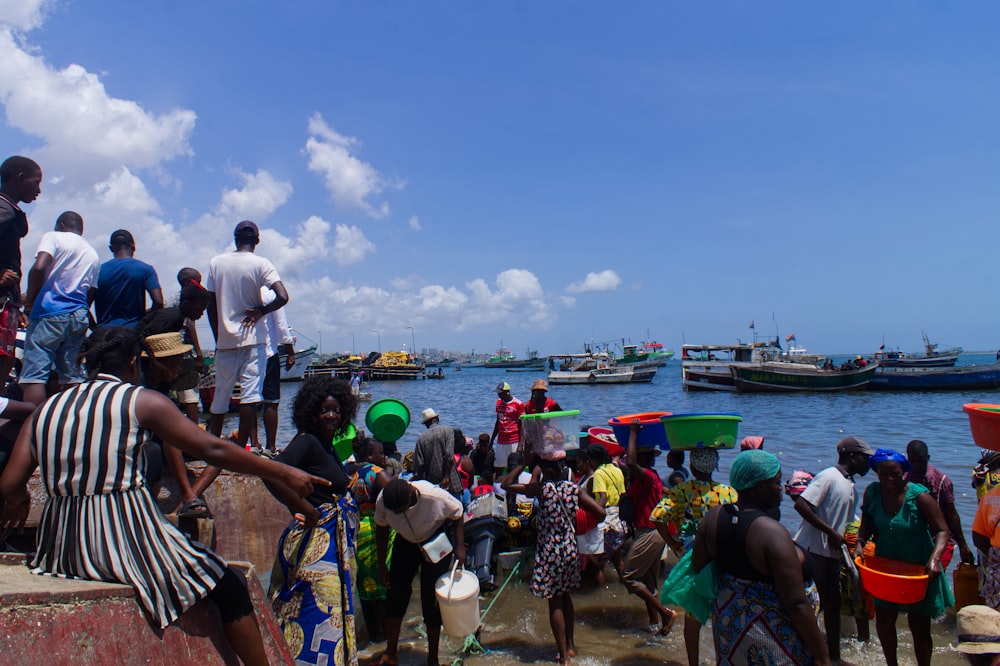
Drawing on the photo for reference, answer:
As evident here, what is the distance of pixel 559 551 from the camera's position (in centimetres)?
523

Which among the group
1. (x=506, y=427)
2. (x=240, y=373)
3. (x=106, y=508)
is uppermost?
(x=240, y=373)

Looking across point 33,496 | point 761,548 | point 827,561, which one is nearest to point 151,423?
point 761,548

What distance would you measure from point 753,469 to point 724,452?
12.7 m

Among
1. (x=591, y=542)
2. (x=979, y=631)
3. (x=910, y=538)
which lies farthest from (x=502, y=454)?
(x=979, y=631)

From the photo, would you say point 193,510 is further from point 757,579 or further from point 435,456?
point 757,579

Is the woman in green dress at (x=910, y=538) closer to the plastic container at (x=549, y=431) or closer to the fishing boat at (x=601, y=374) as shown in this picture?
the plastic container at (x=549, y=431)

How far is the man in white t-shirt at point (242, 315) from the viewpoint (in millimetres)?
5938

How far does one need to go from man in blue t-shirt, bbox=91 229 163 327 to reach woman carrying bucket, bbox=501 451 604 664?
3.66 meters

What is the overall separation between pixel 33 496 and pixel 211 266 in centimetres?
228

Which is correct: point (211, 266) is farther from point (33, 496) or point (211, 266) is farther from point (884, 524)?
point (884, 524)

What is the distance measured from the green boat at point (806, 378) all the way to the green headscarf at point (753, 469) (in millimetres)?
38867

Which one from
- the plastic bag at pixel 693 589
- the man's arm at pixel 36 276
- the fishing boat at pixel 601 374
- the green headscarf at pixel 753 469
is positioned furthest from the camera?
the fishing boat at pixel 601 374

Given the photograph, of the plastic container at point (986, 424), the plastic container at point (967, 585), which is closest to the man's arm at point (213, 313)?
the plastic container at point (986, 424)

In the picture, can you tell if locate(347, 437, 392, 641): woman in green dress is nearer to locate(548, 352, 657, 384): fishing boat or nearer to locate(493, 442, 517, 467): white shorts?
locate(493, 442, 517, 467): white shorts
